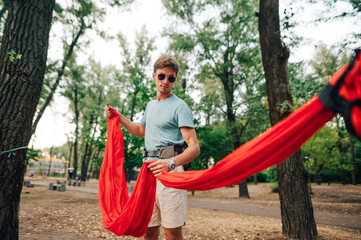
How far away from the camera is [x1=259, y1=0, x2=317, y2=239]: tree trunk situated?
182 inches

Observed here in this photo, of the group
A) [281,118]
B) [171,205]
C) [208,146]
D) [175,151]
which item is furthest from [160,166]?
[208,146]

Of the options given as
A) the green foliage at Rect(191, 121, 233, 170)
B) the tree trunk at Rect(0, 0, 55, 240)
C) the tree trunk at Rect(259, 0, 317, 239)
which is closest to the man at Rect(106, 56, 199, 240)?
the tree trunk at Rect(0, 0, 55, 240)

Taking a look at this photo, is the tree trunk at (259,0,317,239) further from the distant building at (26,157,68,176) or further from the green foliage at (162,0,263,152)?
the distant building at (26,157,68,176)

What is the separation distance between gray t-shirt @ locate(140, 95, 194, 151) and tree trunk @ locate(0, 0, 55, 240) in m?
2.33

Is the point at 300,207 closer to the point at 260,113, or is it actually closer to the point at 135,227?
the point at 135,227

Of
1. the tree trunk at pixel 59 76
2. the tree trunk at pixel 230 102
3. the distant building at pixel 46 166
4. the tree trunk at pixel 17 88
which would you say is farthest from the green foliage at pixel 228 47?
the distant building at pixel 46 166

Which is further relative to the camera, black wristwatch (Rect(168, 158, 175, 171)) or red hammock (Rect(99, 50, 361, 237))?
black wristwatch (Rect(168, 158, 175, 171))

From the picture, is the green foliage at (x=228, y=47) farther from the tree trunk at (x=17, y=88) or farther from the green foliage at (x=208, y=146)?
the tree trunk at (x=17, y=88)

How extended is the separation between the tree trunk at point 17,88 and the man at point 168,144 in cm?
227

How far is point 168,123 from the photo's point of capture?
7.08ft

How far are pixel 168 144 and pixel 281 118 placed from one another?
3589 millimetres

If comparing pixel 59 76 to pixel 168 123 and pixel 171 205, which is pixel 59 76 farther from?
pixel 171 205

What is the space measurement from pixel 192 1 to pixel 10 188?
47.5ft

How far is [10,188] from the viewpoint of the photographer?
10.4 ft
